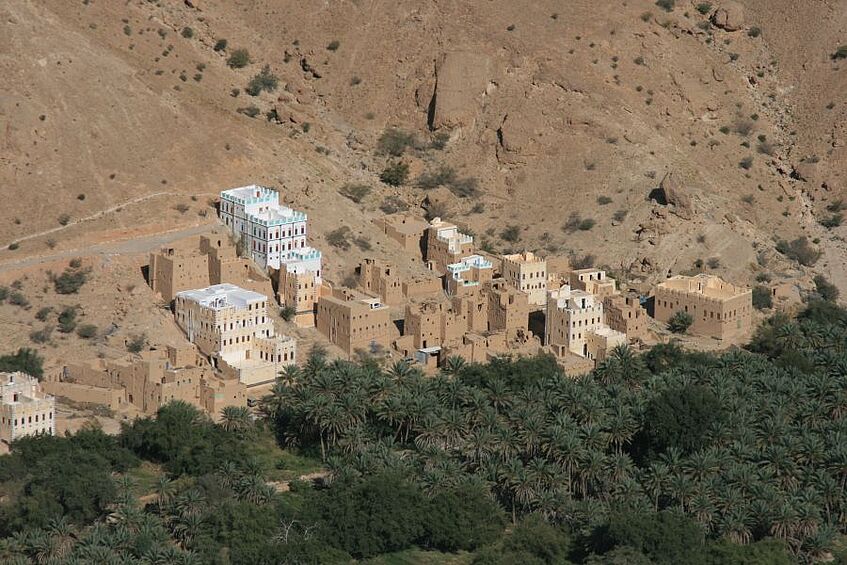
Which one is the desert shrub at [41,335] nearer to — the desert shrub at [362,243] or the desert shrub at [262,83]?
the desert shrub at [362,243]

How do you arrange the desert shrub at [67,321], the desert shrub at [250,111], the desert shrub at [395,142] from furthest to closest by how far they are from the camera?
1. the desert shrub at [395,142]
2. the desert shrub at [250,111]
3. the desert shrub at [67,321]

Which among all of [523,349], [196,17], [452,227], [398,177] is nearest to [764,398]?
[523,349]

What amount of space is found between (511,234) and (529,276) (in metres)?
7.89

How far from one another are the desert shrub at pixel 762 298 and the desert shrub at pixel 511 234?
11.6m

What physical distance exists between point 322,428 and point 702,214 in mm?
28582

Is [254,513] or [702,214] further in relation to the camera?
[702,214]

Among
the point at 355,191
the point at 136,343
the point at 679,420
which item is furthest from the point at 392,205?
the point at 679,420

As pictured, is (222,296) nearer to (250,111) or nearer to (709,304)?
(709,304)

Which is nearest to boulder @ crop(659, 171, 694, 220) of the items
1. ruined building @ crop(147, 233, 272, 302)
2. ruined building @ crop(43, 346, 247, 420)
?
ruined building @ crop(147, 233, 272, 302)

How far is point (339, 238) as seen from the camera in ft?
365

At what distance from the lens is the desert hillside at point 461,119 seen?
112062 mm

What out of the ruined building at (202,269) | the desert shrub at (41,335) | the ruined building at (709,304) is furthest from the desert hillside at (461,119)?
the desert shrub at (41,335)

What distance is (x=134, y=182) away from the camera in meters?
111

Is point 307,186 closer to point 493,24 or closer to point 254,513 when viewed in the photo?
point 493,24
